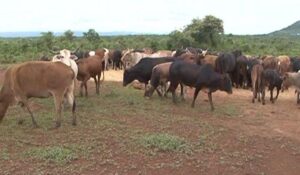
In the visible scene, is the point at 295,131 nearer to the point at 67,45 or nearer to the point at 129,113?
the point at 129,113

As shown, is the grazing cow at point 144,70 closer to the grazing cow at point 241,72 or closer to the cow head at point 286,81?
the cow head at point 286,81

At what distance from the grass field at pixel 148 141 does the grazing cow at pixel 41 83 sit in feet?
2.31

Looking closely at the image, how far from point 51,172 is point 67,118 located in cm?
379

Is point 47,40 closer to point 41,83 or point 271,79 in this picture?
point 271,79

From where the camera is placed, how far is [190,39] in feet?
139

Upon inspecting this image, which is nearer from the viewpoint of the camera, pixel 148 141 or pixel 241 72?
pixel 148 141

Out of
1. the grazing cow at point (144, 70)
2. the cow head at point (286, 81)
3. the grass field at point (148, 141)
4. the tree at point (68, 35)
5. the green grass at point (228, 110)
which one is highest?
the grazing cow at point (144, 70)

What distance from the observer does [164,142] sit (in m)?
10.3

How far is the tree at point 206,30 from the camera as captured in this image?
43281 mm

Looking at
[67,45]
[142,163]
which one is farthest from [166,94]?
[67,45]

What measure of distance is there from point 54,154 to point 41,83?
2.47 meters

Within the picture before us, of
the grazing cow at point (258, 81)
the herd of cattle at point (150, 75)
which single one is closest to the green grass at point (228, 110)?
the herd of cattle at point (150, 75)

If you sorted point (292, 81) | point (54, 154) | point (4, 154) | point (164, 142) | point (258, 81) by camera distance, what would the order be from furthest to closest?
point (292, 81) → point (258, 81) → point (164, 142) → point (4, 154) → point (54, 154)

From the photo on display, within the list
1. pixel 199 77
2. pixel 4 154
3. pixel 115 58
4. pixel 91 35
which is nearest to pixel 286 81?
pixel 199 77
